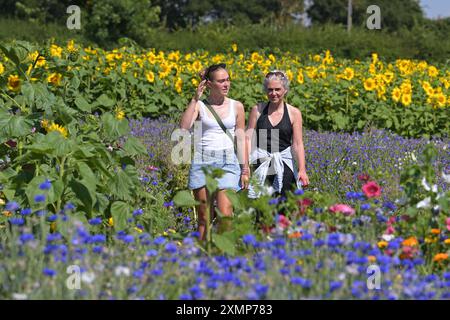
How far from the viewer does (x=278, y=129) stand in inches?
205

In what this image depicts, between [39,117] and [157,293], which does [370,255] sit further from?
[39,117]

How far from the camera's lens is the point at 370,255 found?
11.0 feet

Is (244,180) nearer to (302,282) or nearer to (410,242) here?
(410,242)

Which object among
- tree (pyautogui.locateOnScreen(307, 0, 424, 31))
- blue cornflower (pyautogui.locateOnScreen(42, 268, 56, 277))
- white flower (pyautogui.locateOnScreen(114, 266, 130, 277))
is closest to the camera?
blue cornflower (pyautogui.locateOnScreen(42, 268, 56, 277))

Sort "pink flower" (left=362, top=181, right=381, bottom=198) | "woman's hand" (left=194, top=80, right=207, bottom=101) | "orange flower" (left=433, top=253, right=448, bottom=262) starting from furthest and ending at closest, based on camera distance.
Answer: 1. "woman's hand" (left=194, top=80, right=207, bottom=101)
2. "pink flower" (left=362, top=181, right=381, bottom=198)
3. "orange flower" (left=433, top=253, right=448, bottom=262)

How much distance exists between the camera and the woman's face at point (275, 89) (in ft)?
16.9

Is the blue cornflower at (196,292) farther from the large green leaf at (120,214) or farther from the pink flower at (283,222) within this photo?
the large green leaf at (120,214)

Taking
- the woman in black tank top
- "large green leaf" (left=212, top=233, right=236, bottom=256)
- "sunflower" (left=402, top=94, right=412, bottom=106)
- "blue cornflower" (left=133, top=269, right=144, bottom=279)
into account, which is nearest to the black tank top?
the woman in black tank top

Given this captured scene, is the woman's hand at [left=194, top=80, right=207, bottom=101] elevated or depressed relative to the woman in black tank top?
elevated

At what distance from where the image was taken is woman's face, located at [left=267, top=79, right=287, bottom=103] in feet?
16.9

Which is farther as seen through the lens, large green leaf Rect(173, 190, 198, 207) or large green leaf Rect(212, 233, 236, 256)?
large green leaf Rect(173, 190, 198, 207)

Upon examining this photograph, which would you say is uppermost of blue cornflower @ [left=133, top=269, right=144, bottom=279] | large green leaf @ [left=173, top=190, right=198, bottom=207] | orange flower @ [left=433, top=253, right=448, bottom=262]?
large green leaf @ [left=173, top=190, right=198, bottom=207]

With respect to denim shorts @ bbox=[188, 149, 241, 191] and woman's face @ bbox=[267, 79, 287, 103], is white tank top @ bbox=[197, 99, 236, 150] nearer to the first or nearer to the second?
denim shorts @ bbox=[188, 149, 241, 191]

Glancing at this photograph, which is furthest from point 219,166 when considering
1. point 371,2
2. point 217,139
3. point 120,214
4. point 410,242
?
point 371,2
